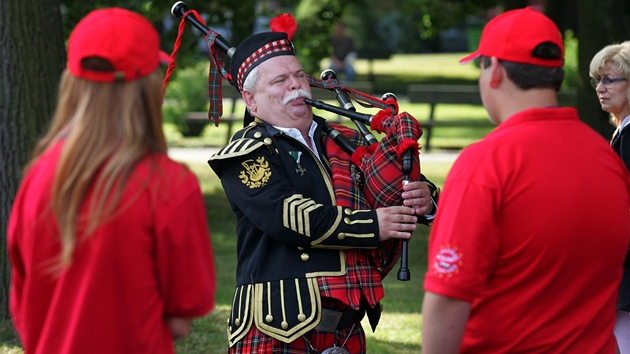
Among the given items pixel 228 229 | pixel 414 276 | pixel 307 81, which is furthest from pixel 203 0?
pixel 307 81

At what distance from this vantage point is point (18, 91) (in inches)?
248

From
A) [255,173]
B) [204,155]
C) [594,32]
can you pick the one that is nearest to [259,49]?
[255,173]

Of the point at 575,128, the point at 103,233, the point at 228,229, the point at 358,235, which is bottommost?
the point at 228,229

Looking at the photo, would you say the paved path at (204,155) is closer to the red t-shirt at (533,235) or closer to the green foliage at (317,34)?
the green foliage at (317,34)

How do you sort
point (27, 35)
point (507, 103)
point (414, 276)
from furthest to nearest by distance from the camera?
point (414, 276)
point (27, 35)
point (507, 103)

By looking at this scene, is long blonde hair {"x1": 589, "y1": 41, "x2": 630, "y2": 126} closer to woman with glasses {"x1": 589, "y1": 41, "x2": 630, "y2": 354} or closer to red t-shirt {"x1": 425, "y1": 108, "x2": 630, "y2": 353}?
woman with glasses {"x1": 589, "y1": 41, "x2": 630, "y2": 354}

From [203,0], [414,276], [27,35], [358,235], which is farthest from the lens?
[203,0]

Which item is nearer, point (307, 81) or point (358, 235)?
point (358, 235)

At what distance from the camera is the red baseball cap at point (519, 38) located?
8.67ft

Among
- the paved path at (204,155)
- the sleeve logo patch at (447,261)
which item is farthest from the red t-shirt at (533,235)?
the paved path at (204,155)

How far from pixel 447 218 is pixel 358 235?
992 mm

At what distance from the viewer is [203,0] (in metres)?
10.7

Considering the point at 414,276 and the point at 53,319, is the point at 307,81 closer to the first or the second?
the point at 53,319

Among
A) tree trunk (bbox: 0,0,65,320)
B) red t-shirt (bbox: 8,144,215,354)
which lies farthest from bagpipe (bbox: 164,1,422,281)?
tree trunk (bbox: 0,0,65,320)
